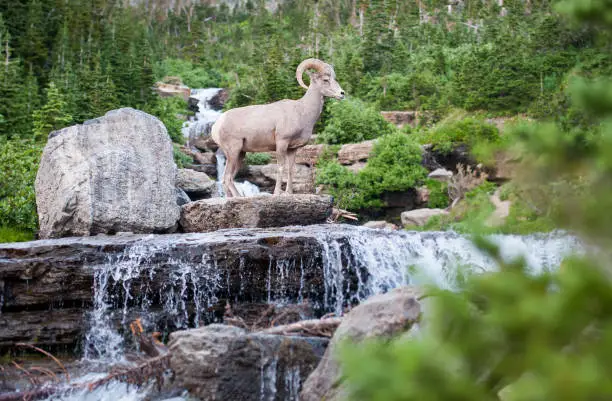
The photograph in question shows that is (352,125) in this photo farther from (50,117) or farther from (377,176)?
(50,117)

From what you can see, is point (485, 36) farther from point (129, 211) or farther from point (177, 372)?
point (177, 372)

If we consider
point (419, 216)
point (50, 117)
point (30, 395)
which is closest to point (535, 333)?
point (30, 395)

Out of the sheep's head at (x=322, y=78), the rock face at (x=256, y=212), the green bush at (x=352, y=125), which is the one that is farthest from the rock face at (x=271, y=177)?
the rock face at (x=256, y=212)

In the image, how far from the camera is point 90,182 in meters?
11.7

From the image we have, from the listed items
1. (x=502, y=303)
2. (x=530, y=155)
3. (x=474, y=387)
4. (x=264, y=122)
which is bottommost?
(x=264, y=122)

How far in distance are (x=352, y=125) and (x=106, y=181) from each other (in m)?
13.8

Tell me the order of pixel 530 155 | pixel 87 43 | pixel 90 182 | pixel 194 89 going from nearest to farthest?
pixel 530 155 → pixel 90 182 → pixel 87 43 → pixel 194 89

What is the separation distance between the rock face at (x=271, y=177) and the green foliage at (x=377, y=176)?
553 mm

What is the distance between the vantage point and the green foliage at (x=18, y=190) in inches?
556

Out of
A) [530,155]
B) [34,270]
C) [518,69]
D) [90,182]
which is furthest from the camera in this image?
[518,69]

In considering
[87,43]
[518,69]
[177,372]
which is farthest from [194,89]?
[177,372]

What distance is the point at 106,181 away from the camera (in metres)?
11.8

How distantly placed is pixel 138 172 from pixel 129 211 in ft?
2.63

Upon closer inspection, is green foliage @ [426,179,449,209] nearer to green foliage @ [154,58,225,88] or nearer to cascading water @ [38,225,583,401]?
cascading water @ [38,225,583,401]
